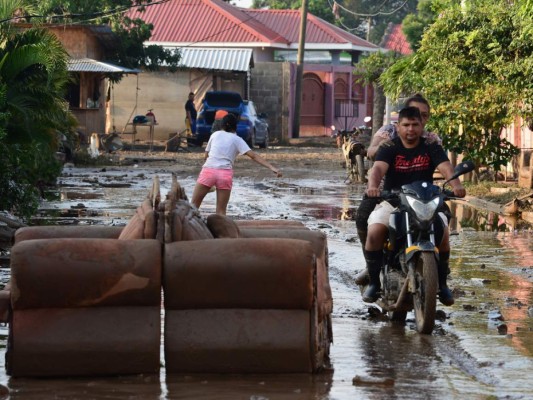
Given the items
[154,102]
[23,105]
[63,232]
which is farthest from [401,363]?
[154,102]

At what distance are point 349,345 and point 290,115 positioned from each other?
44.3 m

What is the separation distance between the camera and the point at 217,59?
49.0 metres

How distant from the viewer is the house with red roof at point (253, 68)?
152 feet

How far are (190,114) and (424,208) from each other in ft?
112

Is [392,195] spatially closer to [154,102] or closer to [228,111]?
[228,111]

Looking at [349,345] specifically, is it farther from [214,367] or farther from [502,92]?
[502,92]

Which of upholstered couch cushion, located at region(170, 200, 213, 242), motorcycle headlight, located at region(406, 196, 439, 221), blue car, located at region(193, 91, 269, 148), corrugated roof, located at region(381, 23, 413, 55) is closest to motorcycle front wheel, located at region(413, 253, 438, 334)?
motorcycle headlight, located at region(406, 196, 439, 221)

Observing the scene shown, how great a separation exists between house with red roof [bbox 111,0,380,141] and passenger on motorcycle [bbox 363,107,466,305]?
3657cm

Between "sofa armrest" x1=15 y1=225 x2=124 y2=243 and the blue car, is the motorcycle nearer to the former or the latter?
"sofa armrest" x1=15 y1=225 x2=124 y2=243

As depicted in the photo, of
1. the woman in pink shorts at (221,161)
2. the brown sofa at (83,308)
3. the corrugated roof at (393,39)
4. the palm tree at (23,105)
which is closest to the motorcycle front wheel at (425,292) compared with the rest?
the brown sofa at (83,308)

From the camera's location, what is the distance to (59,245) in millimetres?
6629

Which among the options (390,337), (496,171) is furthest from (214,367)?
A: (496,171)

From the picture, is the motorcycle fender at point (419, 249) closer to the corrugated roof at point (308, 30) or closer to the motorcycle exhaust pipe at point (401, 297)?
the motorcycle exhaust pipe at point (401, 297)

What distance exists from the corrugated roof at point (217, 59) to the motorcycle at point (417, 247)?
3803 cm
